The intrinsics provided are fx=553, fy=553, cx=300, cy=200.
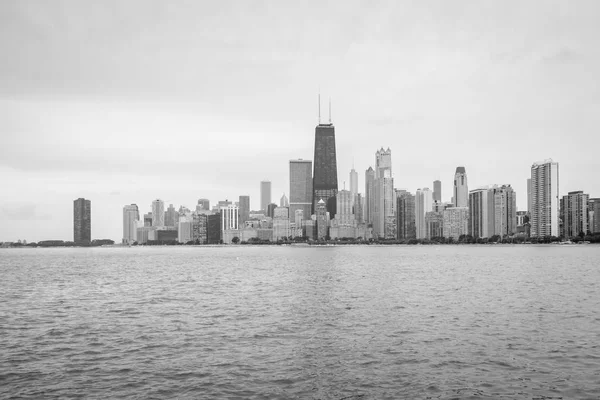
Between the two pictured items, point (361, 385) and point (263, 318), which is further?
point (263, 318)

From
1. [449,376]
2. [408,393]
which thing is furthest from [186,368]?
[449,376]

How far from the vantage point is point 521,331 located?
40.3 meters

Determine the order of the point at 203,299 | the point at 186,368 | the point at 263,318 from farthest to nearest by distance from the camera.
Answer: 1. the point at 203,299
2. the point at 263,318
3. the point at 186,368

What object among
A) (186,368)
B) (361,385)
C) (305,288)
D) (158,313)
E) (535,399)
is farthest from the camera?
(305,288)

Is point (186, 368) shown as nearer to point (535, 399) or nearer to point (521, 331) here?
point (535, 399)

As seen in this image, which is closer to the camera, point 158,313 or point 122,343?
point 122,343

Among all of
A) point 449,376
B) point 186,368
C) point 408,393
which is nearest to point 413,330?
point 449,376

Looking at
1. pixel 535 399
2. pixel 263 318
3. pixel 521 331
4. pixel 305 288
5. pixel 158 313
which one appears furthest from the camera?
pixel 305 288

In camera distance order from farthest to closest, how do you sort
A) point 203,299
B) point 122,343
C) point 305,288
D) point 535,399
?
1. point 305,288
2. point 203,299
3. point 122,343
4. point 535,399

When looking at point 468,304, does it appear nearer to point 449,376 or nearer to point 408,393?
point 449,376

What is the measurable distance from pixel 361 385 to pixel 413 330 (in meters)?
14.6

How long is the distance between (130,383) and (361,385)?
11.5 metres

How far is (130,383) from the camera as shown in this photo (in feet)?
90.5

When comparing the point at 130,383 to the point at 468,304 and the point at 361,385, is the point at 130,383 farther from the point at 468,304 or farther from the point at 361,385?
the point at 468,304
